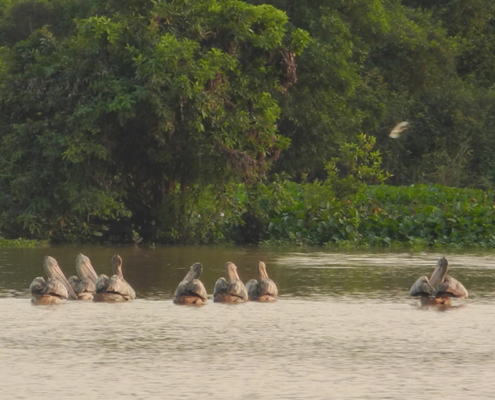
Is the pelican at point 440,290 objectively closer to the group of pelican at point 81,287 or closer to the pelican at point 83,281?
the group of pelican at point 81,287

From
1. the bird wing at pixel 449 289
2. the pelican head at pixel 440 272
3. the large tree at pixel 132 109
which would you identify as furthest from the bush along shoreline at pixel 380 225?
the bird wing at pixel 449 289

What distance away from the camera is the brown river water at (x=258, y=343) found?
30.1ft

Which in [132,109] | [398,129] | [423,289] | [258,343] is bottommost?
[258,343]

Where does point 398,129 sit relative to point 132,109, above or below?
above

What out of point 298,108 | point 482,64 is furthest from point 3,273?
point 482,64

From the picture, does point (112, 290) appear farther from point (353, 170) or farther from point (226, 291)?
point (353, 170)

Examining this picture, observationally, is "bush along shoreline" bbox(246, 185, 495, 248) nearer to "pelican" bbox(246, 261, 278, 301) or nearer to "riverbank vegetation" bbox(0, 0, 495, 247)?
"riverbank vegetation" bbox(0, 0, 495, 247)

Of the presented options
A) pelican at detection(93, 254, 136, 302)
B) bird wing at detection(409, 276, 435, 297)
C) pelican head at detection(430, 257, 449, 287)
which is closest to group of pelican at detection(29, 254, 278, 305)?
pelican at detection(93, 254, 136, 302)

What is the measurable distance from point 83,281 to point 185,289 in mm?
1403

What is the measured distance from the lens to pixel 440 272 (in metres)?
15.4

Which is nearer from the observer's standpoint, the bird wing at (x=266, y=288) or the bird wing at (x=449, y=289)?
the bird wing at (x=266, y=288)

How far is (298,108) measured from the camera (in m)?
31.2

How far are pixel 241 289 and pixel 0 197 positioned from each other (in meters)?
9.64

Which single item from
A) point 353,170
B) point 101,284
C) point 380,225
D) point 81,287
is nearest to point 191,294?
point 101,284
